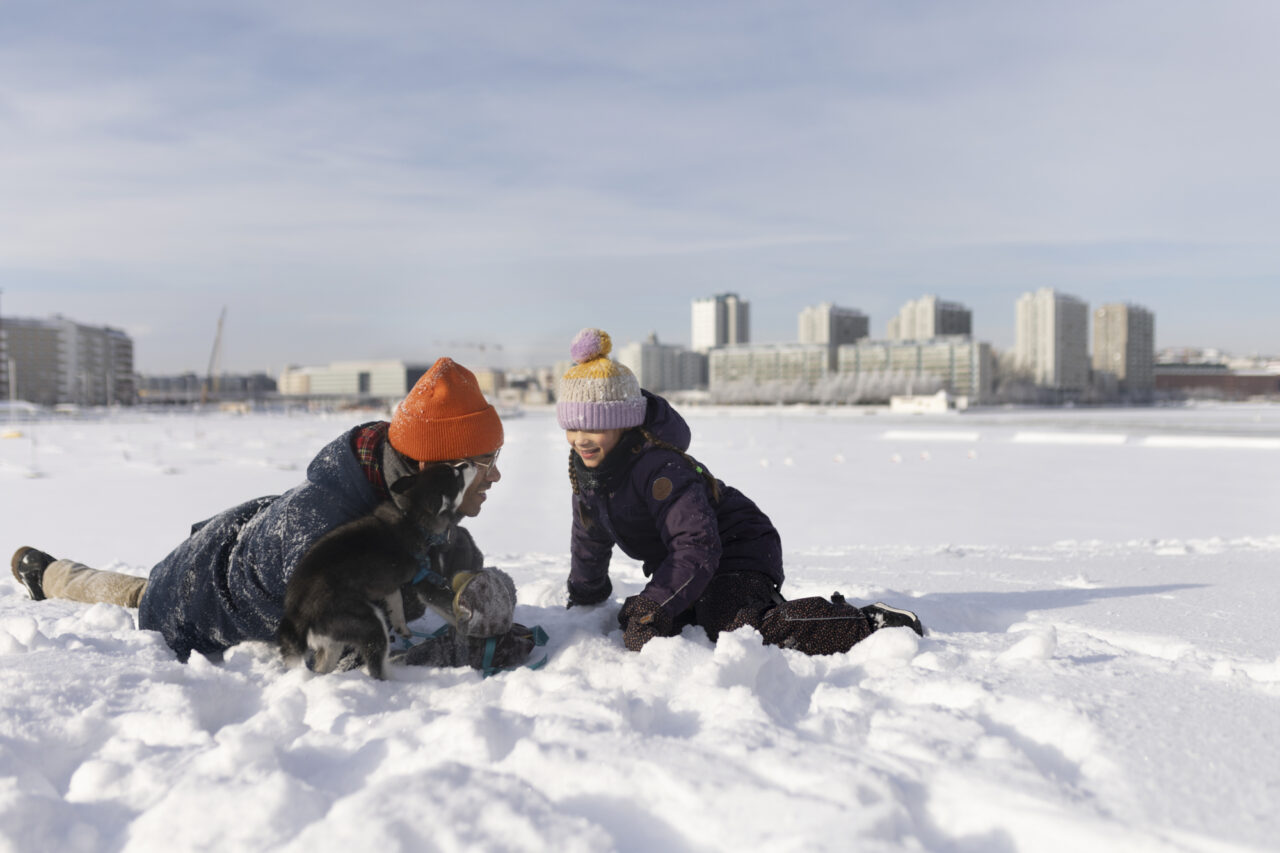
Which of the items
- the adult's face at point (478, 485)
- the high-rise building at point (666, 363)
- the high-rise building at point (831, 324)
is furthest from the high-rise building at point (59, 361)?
the adult's face at point (478, 485)

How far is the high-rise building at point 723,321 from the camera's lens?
16400 centimetres

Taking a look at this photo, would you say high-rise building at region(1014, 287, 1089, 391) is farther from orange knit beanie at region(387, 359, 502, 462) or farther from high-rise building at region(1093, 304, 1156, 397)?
orange knit beanie at region(387, 359, 502, 462)

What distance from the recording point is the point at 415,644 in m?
2.31

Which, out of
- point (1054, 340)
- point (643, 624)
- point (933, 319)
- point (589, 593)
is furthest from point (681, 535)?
point (933, 319)

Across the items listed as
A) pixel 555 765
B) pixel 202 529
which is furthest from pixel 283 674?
pixel 555 765

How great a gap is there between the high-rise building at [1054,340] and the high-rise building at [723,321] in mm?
60881

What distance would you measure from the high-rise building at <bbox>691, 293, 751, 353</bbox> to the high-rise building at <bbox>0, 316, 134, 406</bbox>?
99453 millimetres

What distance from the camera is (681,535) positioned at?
2.52m

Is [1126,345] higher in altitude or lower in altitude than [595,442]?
higher

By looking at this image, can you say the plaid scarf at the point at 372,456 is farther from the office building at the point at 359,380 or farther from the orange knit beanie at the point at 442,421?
the office building at the point at 359,380

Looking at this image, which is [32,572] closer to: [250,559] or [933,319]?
[250,559]

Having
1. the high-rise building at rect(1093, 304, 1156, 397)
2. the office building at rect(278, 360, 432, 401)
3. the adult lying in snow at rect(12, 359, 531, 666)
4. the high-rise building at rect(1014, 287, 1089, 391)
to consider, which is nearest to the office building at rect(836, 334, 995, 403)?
the high-rise building at rect(1014, 287, 1089, 391)

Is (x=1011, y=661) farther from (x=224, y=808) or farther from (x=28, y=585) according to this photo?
(x=28, y=585)

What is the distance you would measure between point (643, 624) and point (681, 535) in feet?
1.00
